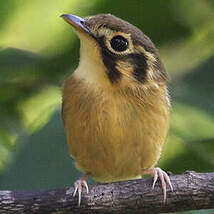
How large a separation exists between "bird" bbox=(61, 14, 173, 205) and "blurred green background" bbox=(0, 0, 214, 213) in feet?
0.52

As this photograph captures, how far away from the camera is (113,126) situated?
6000 millimetres

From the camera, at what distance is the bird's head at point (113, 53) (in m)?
5.83

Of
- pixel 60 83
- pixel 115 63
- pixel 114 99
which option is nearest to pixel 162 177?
pixel 114 99

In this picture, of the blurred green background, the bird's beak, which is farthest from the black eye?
the blurred green background

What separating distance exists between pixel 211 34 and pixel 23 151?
1.67m

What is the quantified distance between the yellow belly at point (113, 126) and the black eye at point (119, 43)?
1.04ft

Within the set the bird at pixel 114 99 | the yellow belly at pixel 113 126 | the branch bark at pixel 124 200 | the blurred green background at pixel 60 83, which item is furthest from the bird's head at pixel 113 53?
the branch bark at pixel 124 200

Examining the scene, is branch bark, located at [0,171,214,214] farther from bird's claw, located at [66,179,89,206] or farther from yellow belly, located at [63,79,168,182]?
yellow belly, located at [63,79,168,182]

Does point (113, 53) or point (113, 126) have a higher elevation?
point (113, 53)

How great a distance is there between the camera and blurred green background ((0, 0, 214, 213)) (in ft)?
20.0

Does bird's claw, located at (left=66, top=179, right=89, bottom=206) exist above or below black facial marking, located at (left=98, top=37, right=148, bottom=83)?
below

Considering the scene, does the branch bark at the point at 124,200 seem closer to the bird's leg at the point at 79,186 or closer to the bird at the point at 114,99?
the bird's leg at the point at 79,186

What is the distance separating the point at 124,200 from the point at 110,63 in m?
0.94

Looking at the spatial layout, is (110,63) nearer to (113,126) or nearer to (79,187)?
(113,126)
